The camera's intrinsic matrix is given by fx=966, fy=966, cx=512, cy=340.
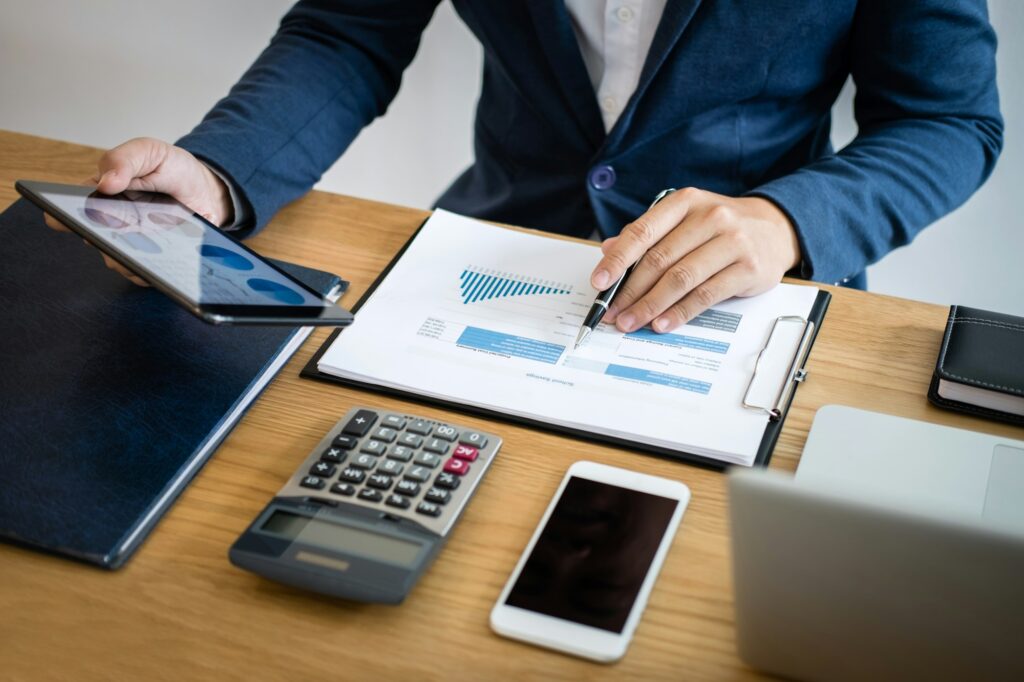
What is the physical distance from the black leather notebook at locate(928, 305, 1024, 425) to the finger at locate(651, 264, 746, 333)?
16 cm

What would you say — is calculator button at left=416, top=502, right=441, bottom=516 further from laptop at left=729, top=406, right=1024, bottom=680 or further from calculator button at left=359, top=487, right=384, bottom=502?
laptop at left=729, top=406, right=1024, bottom=680

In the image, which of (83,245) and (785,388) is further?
(83,245)

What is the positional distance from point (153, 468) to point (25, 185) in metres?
0.27

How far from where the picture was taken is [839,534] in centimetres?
44

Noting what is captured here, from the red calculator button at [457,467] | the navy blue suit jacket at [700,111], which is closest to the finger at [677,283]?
the navy blue suit jacket at [700,111]

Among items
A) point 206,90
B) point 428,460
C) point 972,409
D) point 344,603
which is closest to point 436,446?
point 428,460

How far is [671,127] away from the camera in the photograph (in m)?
1.04

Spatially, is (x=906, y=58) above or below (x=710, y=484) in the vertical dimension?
above

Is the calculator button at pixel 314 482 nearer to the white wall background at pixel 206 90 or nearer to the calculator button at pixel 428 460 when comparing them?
the calculator button at pixel 428 460

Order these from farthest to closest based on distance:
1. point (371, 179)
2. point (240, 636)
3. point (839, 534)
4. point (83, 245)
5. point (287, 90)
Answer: point (371, 179), point (287, 90), point (83, 245), point (240, 636), point (839, 534)

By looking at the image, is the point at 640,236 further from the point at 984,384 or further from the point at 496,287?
the point at 984,384

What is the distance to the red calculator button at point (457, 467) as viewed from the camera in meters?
0.63

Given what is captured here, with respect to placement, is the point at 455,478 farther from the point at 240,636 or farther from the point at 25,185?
the point at 25,185

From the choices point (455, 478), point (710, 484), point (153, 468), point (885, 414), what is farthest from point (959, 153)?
point (153, 468)
